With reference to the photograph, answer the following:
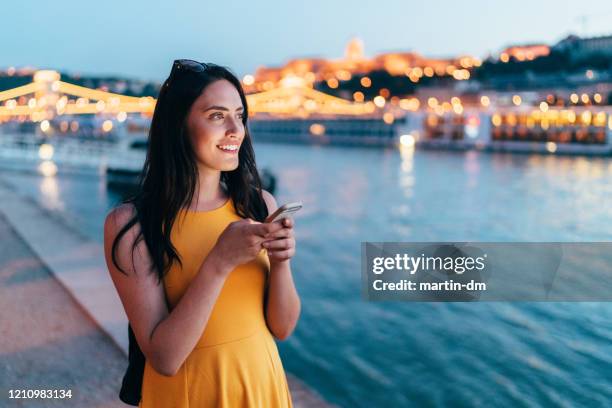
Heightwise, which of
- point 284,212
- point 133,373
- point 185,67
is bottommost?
point 133,373

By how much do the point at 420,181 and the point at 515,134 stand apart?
1686cm

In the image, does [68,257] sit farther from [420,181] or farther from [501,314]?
[420,181]

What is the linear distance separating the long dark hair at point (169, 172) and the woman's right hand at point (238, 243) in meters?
0.07

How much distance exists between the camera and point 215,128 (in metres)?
0.83

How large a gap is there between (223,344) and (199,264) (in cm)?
9

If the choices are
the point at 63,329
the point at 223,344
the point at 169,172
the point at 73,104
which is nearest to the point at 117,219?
the point at 169,172

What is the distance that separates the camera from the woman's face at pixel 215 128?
83cm

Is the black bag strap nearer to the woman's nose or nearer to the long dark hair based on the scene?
the long dark hair

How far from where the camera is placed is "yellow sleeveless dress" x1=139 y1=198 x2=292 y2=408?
2.62 feet

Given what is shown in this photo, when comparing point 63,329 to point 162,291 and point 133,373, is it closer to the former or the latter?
point 133,373

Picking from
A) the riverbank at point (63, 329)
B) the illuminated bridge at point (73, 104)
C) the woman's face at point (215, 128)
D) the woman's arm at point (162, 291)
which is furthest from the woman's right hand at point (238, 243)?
the illuminated bridge at point (73, 104)

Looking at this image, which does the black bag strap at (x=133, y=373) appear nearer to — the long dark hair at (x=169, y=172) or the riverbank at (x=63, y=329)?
the long dark hair at (x=169, y=172)

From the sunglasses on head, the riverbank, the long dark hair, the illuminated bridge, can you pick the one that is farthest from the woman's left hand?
the illuminated bridge

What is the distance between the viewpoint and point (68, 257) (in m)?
4.45
